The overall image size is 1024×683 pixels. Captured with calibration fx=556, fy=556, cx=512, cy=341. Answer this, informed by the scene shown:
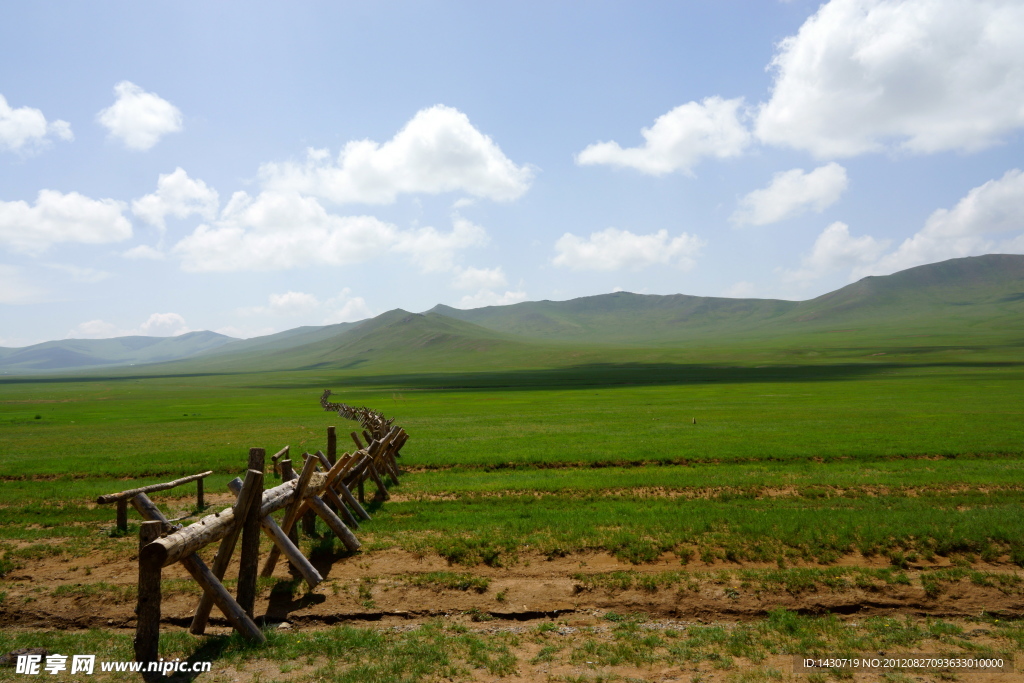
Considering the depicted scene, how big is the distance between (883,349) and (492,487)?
170636mm

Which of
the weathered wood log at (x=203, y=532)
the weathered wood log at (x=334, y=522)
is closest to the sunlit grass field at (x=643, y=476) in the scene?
the weathered wood log at (x=334, y=522)

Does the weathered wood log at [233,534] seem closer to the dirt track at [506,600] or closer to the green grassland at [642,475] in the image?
the dirt track at [506,600]

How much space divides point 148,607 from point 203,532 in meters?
1.06

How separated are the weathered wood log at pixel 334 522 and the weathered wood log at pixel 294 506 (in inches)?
16.2

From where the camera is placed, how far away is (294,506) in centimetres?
1087

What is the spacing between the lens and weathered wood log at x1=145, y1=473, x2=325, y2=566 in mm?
7027

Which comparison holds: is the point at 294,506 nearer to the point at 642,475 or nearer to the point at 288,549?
the point at 288,549

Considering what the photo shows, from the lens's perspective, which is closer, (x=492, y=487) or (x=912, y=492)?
(x=912, y=492)

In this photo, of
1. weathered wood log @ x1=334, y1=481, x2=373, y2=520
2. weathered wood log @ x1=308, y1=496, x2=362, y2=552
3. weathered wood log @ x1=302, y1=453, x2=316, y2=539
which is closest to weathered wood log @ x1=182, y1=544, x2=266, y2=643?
weathered wood log @ x1=308, y1=496, x2=362, y2=552

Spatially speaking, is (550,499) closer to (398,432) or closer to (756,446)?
(398,432)

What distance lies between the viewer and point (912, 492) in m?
16.5

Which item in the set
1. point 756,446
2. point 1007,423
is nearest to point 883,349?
point 1007,423

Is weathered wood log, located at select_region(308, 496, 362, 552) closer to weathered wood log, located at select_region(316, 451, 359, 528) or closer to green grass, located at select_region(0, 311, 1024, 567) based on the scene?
green grass, located at select_region(0, 311, 1024, 567)

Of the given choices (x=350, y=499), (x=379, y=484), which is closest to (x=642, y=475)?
(x=379, y=484)
